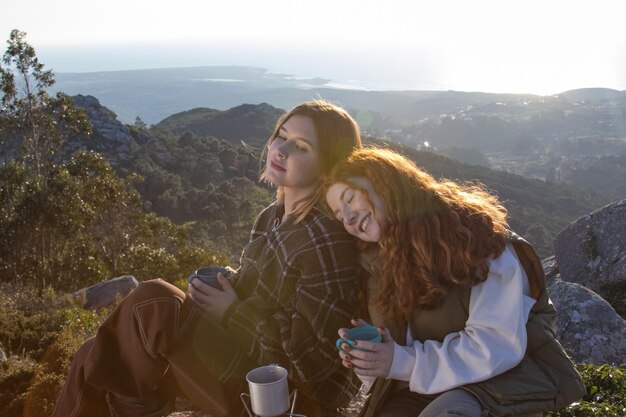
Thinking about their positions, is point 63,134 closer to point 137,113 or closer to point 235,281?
point 235,281

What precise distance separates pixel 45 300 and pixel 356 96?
108 meters

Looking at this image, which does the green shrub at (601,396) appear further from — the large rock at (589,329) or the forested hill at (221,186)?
the forested hill at (221,186)

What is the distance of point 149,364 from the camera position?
7.50ft

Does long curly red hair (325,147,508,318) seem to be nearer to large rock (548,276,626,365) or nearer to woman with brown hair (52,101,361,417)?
woman with brown hair (52,101,361,417)

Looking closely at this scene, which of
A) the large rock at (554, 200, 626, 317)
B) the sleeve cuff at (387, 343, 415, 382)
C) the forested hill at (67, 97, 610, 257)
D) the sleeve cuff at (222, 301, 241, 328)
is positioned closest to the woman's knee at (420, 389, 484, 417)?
the sleeve cuff at (387, 343, 415, 382)

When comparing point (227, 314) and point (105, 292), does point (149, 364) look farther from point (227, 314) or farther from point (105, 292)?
point (105, 292)

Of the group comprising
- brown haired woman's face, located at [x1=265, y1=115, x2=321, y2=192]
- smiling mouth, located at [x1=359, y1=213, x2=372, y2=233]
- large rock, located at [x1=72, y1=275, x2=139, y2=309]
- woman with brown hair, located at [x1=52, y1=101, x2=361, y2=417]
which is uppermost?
brown haired woman's face, located at [x1=265, y1=115, x2=321, y2=192]

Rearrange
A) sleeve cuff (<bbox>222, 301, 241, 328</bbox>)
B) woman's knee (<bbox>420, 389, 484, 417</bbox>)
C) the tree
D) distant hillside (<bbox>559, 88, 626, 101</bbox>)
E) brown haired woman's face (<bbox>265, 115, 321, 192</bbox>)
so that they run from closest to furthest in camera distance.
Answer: woman's knee (<bbox>420, 389, 484, 417</bbox>) < sleeve cuff (<bbox>222, 301, 241, 328</bbox>) < brown haired woman's face (<bbox>265, 115, 321, 192</bbox>) < the tree < distant hillside (<bbox>559, 88, 626, 101</bbox>)

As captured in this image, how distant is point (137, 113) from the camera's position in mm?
129250

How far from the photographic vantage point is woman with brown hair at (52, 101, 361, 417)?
2.29 metres

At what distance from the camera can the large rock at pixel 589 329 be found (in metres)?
3.39

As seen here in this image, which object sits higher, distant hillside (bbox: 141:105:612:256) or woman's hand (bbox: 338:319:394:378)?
woman's hand (bbox: 338:319:394:378)

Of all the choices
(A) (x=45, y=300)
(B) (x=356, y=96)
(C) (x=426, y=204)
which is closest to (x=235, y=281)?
(C) (x=426, y=204)

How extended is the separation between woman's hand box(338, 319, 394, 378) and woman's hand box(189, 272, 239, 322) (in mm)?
769
